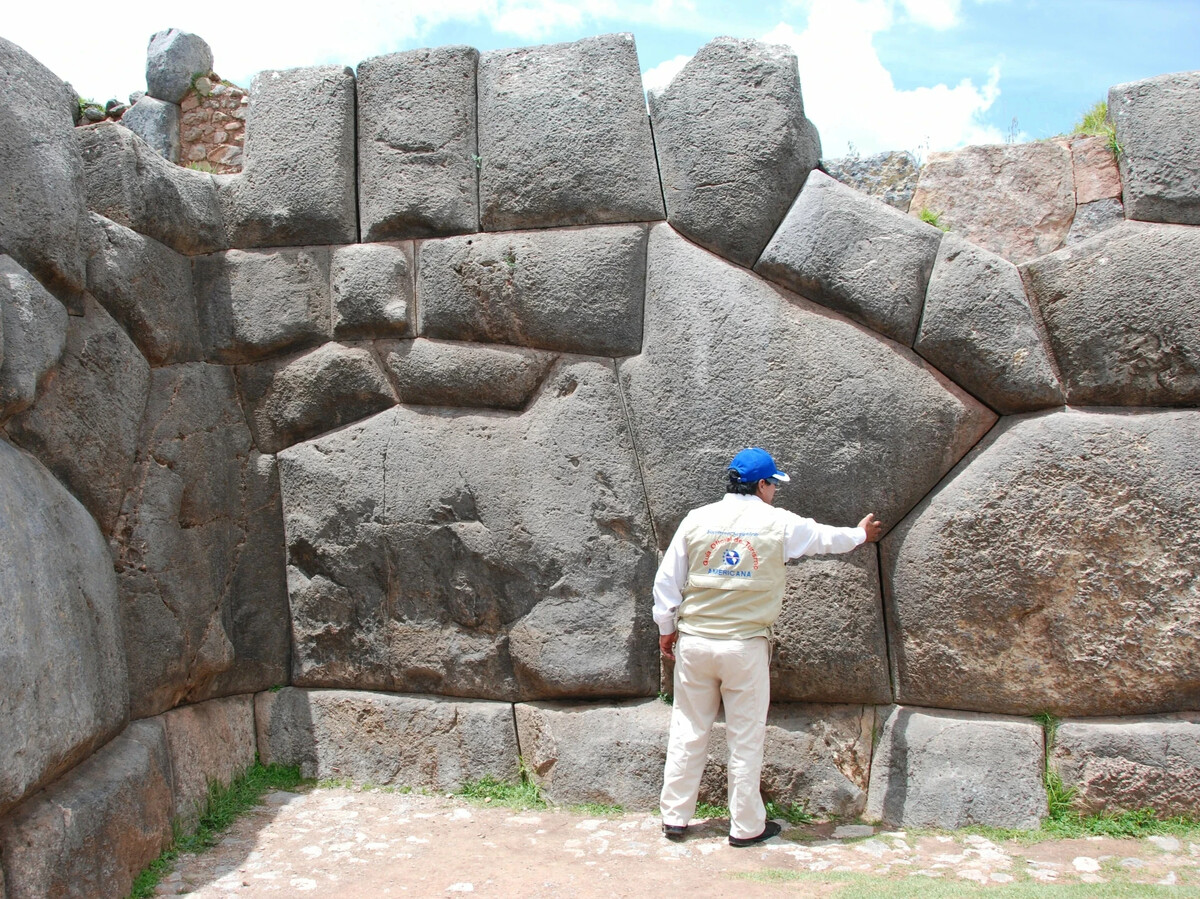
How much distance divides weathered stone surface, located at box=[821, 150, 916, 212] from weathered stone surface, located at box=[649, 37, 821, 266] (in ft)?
0.56

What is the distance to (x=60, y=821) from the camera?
293 cm

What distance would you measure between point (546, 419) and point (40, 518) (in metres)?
1.85

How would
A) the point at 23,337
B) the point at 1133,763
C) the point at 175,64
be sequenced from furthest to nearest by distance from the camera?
the point at 175,64 → the point at 1133,763 → the point at 23,337

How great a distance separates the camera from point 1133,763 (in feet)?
11.5

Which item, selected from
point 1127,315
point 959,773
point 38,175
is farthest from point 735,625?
point 38,175

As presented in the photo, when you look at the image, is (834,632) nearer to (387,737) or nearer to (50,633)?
(387,737)

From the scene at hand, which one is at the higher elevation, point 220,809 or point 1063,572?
point 1063,572

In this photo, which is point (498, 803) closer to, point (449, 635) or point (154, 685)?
point (449, 635)

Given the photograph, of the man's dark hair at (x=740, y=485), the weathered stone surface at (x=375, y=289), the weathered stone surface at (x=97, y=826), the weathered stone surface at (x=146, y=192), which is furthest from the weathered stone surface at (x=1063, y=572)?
the weathered stone surface at (x=146, y=192)

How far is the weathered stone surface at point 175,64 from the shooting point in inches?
250

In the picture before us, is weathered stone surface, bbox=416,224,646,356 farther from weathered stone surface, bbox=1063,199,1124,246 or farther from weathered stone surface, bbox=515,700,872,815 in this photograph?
weathered stone surface, bbox=1063,199,1124,246

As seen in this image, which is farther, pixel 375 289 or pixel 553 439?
pixel 375 289

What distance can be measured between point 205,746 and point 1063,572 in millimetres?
3359

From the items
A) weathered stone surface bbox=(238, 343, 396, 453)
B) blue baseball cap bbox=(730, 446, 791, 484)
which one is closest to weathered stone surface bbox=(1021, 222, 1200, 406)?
blue baseball cap bbox=(730, 446, 791, 484)
